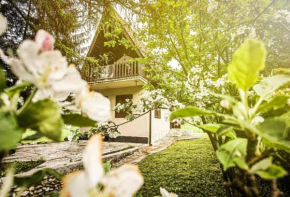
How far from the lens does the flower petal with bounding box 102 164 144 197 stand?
31 cm

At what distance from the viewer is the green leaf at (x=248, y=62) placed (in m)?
0.40

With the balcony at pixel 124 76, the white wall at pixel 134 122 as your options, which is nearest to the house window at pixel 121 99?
the white wall at pixel 134 122

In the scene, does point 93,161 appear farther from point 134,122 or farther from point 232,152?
point 134,122

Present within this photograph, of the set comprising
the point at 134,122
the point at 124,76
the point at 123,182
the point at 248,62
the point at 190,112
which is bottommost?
the point at 134,122

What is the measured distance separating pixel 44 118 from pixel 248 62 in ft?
1.33

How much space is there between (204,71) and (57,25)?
370cm

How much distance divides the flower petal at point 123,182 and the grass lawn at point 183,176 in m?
4.02

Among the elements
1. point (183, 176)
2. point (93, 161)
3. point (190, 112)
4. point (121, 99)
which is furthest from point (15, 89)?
point (121, 99)

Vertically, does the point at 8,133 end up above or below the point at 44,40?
below

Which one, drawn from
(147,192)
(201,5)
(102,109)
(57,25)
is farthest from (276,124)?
(57,25)

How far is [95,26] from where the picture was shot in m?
4.27

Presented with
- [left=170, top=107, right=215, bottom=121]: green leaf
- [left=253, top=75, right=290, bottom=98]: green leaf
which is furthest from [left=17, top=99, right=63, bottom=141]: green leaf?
[left=253, top=75, right=290, bottom=98]: green leaf

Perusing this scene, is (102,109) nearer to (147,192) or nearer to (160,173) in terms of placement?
(147,192)

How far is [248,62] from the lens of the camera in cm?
41
